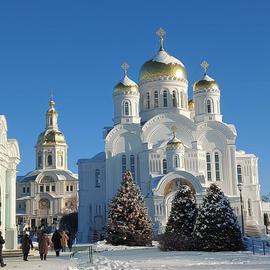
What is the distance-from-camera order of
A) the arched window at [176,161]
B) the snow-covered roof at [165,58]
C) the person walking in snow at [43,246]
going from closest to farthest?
the person walking in snow at [43,246] < the arched window at [176,161] < the snow-covered roof at [165,58]

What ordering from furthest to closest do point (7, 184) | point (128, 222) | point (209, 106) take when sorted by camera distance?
point (209, 106), point (128, 222), point (7, 184)

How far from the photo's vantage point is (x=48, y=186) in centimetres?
8956

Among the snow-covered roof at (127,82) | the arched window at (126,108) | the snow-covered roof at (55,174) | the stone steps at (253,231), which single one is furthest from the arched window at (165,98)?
the snow-covered roof at (55,174)

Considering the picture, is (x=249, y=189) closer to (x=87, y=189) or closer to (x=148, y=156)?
(x=148, y=156)

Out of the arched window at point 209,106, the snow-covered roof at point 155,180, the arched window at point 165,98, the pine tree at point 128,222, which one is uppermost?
the arched window at point 165,98

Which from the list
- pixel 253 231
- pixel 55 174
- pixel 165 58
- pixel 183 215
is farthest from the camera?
pixel 55 174

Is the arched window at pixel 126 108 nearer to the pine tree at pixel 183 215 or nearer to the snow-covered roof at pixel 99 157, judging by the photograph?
the snow-covered roof at pixel 99 157

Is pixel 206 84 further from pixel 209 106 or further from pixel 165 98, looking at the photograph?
pixel 165 98

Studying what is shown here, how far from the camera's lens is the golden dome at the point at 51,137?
90500mm

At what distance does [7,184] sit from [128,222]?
7259 millimetres

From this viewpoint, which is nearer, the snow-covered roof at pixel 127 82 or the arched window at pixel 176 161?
the arched window at pixel 176 161

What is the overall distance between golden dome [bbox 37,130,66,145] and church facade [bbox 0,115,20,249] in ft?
203

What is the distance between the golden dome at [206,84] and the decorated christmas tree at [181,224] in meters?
23.8

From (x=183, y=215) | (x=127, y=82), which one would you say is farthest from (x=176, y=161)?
(x=183, y=215)
